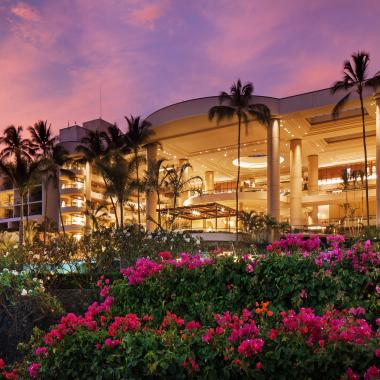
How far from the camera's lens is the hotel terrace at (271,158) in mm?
42125

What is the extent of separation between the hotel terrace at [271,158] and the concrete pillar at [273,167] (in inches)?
3.3

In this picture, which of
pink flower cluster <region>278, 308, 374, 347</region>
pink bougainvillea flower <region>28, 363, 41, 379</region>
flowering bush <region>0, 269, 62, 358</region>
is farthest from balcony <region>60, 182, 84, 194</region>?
pink flower cluster <region>278, 308, 374, 347</region>

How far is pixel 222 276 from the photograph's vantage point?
7.81 metres

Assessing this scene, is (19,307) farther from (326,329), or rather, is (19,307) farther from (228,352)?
(326,329)

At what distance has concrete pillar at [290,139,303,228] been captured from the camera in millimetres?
46969

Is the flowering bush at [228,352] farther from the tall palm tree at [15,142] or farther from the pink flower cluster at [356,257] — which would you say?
the tall palm tree at [15,142]

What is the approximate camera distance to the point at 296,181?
156 ft

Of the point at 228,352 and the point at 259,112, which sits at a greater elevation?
the point at 259,112

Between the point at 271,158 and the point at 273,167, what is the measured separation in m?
0.79

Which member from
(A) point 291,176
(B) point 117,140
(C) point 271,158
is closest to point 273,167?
(C) point 271,158

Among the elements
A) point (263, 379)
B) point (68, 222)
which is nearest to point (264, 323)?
point (263, 379)

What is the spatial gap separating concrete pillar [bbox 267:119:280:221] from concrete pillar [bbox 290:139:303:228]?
190 inches

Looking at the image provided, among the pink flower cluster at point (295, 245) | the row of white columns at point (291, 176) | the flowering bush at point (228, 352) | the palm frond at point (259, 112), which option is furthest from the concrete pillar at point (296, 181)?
the flowering bush at point (228, 352)

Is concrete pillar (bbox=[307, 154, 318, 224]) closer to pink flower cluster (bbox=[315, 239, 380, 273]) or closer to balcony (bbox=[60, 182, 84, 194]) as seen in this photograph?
balcony (bbox=[60, 182, 84, 194])
